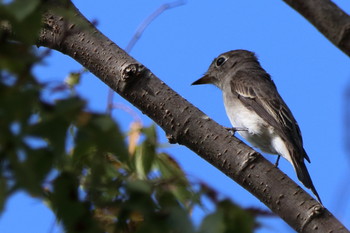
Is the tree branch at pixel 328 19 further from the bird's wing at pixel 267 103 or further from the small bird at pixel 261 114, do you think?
the bird's wing at pixel 267 103

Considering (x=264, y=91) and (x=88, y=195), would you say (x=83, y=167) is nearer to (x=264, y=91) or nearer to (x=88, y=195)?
(x=88, y=195)

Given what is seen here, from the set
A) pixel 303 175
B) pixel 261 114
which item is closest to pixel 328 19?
pixel 303 175

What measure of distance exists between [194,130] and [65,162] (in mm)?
2147

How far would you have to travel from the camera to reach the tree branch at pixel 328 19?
2637 millimetres

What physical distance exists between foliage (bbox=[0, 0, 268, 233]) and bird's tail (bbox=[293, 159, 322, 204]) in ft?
14.8

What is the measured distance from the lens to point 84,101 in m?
1.99

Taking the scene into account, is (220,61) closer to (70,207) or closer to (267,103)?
(267,103)

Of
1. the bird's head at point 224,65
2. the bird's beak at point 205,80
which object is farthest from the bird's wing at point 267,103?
the bird's beak at point 205,80

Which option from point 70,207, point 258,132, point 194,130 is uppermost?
point 258,132

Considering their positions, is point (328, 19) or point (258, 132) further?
point (258, 132)

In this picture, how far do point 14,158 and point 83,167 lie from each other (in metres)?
0.87

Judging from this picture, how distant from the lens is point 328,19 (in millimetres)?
2680

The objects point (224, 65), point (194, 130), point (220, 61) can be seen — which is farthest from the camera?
point (220, 61)

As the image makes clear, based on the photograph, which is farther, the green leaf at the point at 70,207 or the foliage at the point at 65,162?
the green leaf at the point at 70,207
